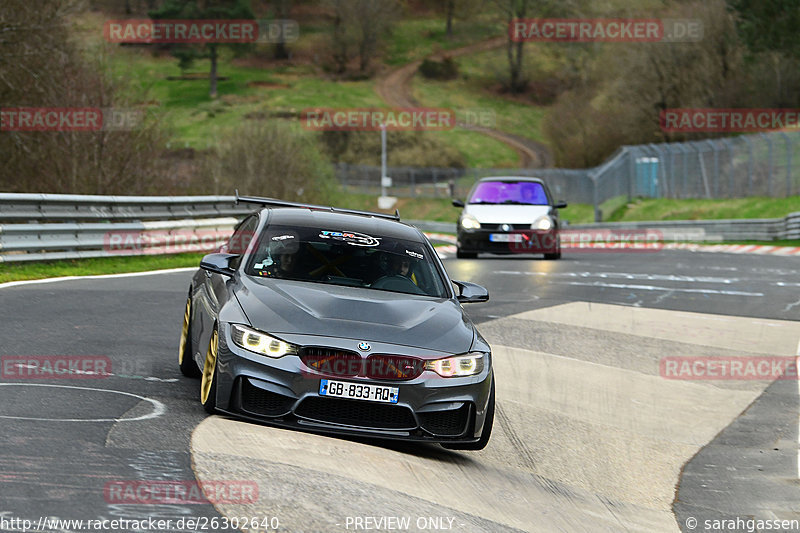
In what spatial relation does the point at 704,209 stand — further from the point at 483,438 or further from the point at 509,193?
the point at 483,438

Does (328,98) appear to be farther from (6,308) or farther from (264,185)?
(6,308)

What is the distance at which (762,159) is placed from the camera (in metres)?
42.6

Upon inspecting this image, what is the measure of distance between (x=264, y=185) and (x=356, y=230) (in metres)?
51.0

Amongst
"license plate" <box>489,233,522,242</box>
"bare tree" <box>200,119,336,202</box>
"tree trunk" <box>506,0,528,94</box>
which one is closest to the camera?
"license plate" <box>489,233,522,242</box>

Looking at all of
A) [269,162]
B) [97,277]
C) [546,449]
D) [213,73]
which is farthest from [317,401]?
[213,73]

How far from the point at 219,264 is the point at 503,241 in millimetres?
15463

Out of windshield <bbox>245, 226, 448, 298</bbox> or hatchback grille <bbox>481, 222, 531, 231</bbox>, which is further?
hatchback grille <bbox>481, 222, 531, 231</bbox>

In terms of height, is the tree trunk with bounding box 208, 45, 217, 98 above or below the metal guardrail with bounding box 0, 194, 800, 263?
above

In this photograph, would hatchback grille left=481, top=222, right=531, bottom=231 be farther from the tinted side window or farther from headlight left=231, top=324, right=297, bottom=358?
headlight left=231, top=324, right=297, bottom=358

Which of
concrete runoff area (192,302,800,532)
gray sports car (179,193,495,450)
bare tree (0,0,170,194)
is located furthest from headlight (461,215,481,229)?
gray sports car (179,193,495,450)

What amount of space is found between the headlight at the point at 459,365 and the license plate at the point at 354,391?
0.33 meters

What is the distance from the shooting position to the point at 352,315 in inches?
284

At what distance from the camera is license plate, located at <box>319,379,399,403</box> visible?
22.3 ft

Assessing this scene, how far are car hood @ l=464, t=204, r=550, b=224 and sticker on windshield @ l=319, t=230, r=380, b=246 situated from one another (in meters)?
15.1
